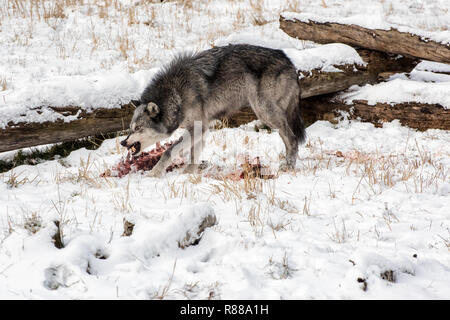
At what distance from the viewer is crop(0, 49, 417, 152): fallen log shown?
20.0 feet

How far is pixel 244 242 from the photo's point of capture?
3.33 meters

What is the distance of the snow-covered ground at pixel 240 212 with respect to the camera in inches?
109

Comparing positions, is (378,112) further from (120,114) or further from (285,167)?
(120,114)

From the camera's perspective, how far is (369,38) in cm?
851

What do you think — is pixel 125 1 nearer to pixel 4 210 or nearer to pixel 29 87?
Answer: pixel 29 87

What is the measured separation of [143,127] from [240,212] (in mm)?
2784

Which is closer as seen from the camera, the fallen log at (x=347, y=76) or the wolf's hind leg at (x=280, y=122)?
the wolf's hind leg at (x=280, y=122)

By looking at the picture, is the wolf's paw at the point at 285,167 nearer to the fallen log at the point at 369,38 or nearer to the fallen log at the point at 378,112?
the fallen log at the point at 378,112

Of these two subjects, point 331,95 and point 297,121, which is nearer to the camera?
point 297,121

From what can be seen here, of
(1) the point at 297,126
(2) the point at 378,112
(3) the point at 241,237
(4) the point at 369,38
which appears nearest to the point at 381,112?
(2) the point at 378,112

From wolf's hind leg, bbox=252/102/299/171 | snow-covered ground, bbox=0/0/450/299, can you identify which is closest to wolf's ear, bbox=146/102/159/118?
snow-covered ground, bbox=0/0/450/299

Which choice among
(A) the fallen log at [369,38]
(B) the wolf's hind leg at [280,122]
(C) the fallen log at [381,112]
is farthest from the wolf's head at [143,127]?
(A) the fallen log at [369,38]
